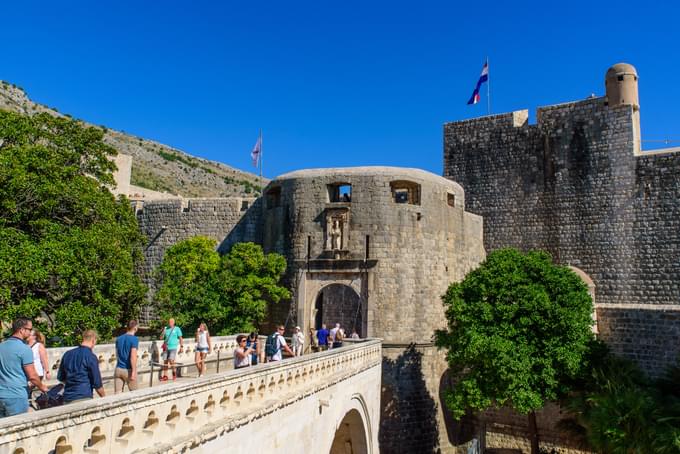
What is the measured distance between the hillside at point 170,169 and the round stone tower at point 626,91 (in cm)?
4777

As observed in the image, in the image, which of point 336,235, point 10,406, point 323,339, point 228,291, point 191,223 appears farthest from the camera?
point 191,223

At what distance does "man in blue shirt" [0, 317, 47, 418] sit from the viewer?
18.9 ft

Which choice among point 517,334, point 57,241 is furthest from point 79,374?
point 517,334

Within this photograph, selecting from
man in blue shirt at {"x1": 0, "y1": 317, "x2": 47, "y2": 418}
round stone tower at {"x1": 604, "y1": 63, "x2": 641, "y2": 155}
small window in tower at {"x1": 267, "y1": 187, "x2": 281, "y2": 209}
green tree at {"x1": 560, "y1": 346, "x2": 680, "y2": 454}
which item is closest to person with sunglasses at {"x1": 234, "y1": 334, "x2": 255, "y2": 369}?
man in blue shirt at {"x1": 0, "y1": 317, "x2": 47, "y2": 418}

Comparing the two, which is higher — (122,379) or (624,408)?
(122,379)

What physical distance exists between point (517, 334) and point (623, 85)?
37.0 ft

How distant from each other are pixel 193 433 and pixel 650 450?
1108 centimetres

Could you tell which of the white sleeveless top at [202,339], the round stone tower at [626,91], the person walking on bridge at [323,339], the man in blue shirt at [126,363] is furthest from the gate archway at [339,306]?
the man in blue shirt at [126,363]

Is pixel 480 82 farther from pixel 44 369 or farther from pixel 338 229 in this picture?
pixel 44 369

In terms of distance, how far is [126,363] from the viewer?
853 centimetres

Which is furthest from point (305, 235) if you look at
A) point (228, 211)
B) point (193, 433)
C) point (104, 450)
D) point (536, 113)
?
point (104, 450)

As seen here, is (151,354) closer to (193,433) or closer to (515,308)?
(193,433)

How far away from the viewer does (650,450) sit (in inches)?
520

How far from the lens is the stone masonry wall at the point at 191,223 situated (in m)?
24.3
